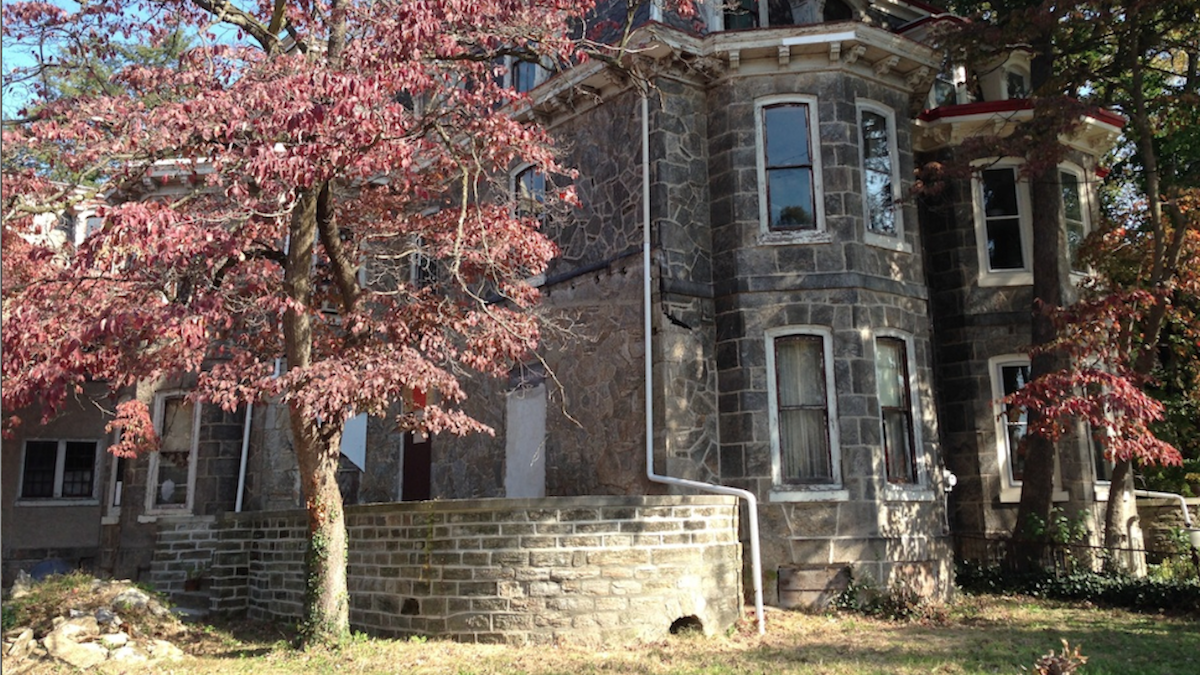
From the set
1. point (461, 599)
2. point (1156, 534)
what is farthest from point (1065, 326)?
point (461, 599)

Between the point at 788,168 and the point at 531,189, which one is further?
the point at 531,189

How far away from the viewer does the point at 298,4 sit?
10.1 m

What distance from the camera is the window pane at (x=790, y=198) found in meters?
13.1

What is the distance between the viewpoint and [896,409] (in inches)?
516

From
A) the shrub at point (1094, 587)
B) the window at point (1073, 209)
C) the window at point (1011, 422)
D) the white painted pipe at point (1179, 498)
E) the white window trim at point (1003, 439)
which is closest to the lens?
the shrub at point (1094, 587)

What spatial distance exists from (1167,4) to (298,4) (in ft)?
36.7

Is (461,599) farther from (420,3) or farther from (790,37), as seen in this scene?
(790,37)

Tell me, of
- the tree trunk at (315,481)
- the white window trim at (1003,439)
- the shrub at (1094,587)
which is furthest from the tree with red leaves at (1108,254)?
the tree trunk at (315,481)

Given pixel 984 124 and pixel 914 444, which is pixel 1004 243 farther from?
pixel 914 444

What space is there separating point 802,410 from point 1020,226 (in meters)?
5.64

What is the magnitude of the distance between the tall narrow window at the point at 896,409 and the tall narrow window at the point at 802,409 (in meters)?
0.85

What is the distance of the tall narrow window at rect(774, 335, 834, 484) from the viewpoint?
12508 millimetres

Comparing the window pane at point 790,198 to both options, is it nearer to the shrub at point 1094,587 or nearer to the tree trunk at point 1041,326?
the tree trunk at point 1041,326

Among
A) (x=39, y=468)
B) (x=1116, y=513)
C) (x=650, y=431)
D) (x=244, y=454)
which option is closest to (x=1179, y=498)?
(x=1116, y=513)
